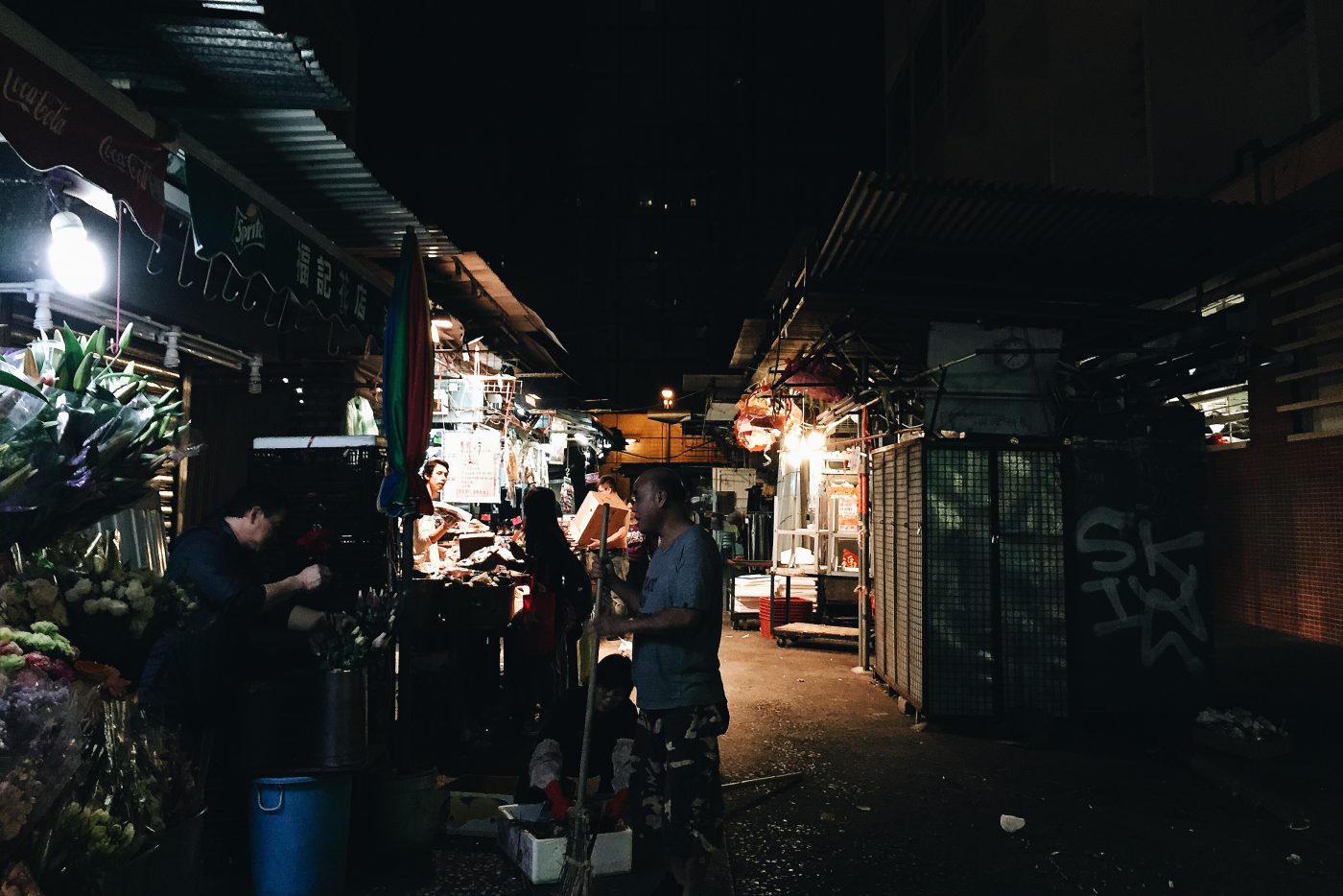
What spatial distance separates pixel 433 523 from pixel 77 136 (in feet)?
20.4

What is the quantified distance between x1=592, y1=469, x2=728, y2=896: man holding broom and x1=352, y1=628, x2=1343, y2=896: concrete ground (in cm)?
76

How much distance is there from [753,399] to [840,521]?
294 centimetres

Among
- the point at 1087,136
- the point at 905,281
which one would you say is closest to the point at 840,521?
the point at 905,281

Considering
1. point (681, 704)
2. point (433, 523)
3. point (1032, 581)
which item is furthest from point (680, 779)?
point (433, 523)

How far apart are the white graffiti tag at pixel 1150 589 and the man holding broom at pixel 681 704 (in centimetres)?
580

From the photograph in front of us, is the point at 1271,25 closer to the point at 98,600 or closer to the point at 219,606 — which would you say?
the point at 219,606

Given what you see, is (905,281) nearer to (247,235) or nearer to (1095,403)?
(1095,403)

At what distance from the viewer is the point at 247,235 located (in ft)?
16.3

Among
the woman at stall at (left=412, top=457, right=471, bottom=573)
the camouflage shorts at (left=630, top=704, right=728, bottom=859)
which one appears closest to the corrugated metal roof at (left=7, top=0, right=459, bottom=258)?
the woman at stall at (left=412, top=457, right=471, bottom=573)

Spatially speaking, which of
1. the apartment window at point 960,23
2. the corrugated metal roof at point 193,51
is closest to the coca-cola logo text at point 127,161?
the corrugated metal roof at point 193,51

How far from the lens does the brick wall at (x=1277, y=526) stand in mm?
8844

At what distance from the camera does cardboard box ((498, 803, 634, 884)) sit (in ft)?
15.1

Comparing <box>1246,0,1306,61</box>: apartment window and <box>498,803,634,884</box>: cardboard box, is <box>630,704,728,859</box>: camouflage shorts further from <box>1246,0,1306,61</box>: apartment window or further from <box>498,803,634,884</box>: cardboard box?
<box>1246,0,1306,61</box>: apartment window

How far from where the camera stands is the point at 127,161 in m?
3.95
